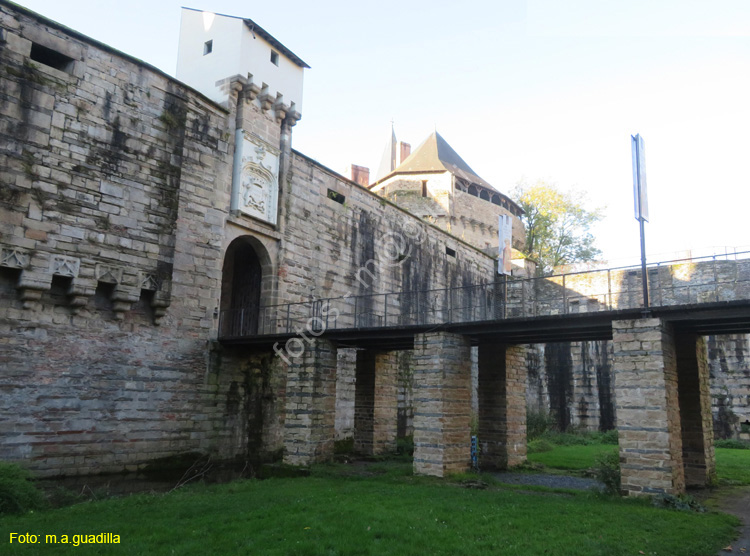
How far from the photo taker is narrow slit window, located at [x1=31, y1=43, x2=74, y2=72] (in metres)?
Result: 12.4

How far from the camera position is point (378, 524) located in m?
7.26

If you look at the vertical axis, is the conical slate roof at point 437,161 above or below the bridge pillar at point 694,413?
above

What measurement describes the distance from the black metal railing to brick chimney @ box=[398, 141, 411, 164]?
19.4 meters

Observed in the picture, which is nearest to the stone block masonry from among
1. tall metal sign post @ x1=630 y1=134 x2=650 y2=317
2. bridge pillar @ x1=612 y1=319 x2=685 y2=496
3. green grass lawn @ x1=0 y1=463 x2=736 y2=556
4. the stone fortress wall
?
the stone fortress wall

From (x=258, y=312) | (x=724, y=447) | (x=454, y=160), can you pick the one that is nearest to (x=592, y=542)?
(x=258, y=312)

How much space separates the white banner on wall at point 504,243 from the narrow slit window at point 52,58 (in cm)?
2087

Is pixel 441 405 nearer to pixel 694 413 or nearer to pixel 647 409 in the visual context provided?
pixel 647 409

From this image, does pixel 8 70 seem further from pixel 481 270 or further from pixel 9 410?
pixel 481 270

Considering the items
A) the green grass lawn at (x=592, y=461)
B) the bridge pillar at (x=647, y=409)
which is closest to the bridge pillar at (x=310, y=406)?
the green grass lawn at (x=592, y=461)

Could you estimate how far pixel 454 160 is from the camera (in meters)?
42.2

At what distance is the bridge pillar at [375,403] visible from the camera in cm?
1605

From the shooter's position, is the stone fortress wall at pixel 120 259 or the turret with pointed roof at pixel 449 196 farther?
the turret with pointed roof at pixel 449 196

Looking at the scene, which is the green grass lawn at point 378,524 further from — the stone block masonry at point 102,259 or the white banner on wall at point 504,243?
the white banner on wall at point 504,243

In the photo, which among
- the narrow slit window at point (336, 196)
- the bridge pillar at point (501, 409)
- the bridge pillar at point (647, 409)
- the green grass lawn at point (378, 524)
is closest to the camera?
the green grass lawn at point (378, 524)
